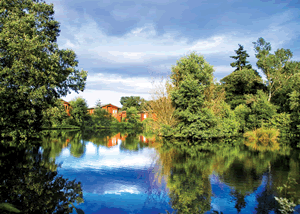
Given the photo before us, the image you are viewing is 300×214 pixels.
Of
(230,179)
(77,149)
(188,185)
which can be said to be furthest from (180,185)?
(77,149)

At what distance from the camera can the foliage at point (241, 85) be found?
43.0 m

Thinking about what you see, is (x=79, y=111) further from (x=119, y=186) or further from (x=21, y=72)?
(x=119, y=186)

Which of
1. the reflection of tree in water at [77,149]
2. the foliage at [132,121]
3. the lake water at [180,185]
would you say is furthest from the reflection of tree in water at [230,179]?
the foliage at [132,121]

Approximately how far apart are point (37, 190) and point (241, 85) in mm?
47467

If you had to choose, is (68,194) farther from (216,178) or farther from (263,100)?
(263,100)

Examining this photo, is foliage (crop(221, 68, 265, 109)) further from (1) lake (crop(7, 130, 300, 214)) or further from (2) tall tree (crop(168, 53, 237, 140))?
(1) lake (crop(7, 130, 300, 214))

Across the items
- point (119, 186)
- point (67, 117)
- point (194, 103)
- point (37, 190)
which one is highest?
point (194, 103)

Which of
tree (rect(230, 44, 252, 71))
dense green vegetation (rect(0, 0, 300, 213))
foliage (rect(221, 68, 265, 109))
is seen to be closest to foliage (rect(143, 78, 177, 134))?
dense green vegetation (rect(0, 0, 300, 213))

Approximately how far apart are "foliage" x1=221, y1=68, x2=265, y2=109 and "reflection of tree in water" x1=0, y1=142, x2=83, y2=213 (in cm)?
4151

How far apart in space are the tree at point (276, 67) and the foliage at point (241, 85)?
2.06 m

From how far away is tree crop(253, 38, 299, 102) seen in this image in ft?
133

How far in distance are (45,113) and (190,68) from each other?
17.7m

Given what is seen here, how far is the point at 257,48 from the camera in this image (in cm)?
4566

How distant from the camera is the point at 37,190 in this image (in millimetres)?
7066
